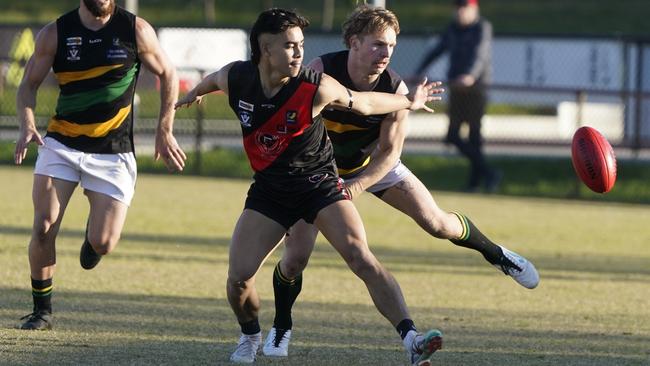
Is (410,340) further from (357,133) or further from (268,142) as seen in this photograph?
(357,133)

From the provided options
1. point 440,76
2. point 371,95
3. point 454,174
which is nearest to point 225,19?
point 440,76

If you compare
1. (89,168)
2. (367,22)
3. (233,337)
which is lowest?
(233,337)

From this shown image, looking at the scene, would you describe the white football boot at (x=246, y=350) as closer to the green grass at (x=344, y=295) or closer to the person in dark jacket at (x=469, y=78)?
the green grass at (x=344, y=295)

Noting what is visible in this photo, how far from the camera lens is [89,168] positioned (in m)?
7.59

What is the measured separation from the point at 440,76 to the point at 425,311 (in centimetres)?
1308

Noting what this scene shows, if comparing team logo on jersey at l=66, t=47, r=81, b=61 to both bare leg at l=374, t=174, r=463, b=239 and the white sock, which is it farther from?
the white sock

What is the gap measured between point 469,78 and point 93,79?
10592 millimetres

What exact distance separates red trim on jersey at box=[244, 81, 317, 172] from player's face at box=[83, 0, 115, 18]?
4.52 feet

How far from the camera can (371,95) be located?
666 centimetres

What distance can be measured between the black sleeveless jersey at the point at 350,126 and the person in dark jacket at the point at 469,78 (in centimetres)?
972

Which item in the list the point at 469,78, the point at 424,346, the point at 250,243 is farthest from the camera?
the point at 469,78

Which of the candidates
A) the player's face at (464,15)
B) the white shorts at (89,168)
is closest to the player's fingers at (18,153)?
the white shorts at (89,168)

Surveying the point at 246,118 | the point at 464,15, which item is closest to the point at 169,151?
the point at 246,118

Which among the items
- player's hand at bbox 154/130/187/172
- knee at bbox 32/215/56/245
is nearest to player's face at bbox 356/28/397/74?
player's hand at bbox 154/130/187/172
